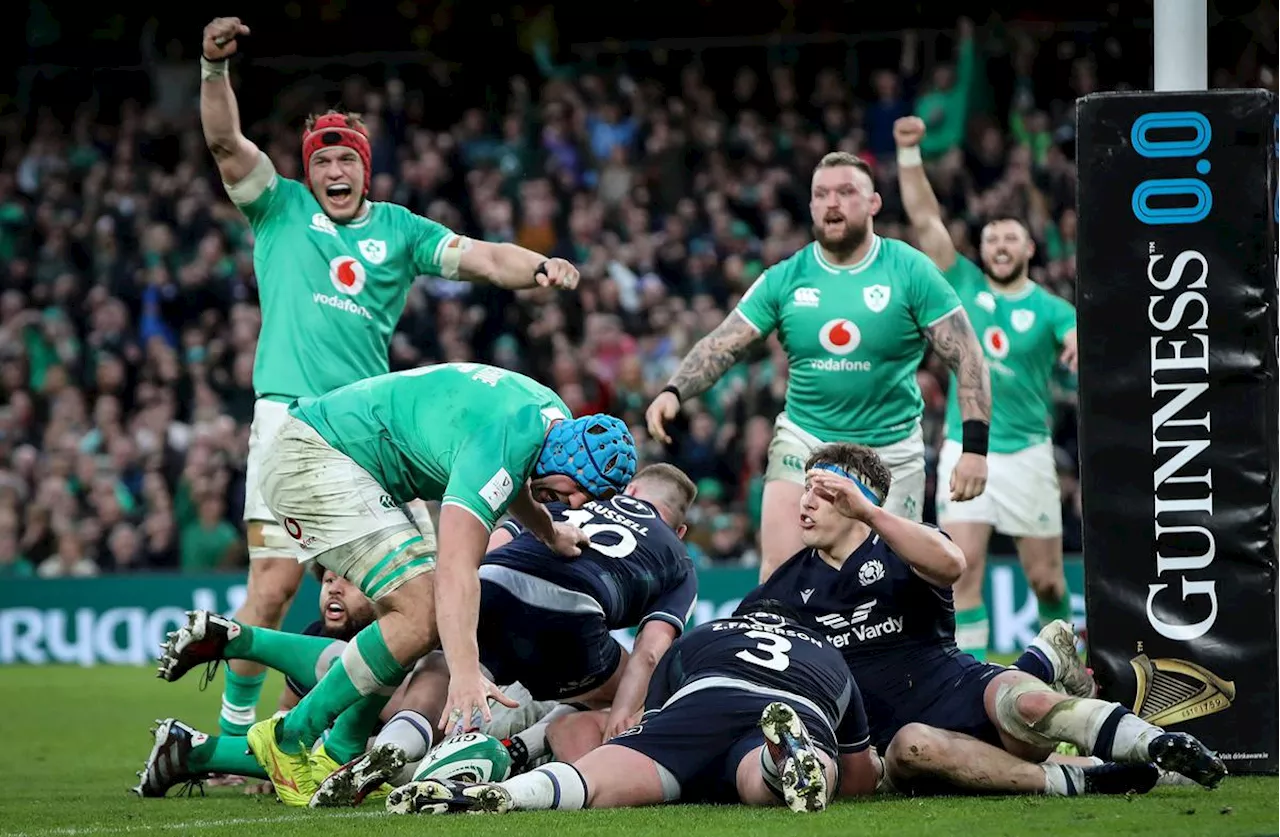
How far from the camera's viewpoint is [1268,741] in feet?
23.4

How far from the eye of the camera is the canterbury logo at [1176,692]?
7168 mm

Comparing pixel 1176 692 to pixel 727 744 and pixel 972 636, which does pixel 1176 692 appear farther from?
pixel 972 636

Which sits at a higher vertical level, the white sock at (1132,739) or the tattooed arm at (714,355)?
the tattooed arm at (714,355)

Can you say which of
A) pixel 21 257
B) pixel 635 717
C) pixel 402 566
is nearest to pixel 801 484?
pixel 635 717

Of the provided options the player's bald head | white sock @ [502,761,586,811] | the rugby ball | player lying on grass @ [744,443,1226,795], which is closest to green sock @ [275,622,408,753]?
the rugby ball

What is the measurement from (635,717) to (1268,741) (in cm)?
250

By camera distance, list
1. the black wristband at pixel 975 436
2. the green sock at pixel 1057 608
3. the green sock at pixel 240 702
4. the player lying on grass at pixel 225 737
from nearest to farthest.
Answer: the player lying on grass at pixel 225 737
the green sock at pixel 240 702
the black wristband at pixel 975 436
the green sock at pixel 1057 608

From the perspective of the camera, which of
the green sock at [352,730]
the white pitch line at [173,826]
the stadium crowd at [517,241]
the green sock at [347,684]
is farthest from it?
the stadium crowd at [517,241]

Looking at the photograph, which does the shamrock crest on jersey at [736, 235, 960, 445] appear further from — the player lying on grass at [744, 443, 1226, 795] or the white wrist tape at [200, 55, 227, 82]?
the white wrist tape at [200, 55, 227, 82]

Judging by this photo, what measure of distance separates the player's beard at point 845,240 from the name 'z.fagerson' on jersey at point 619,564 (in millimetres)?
1838

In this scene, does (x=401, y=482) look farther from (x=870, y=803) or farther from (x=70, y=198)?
(x=70, y=198)

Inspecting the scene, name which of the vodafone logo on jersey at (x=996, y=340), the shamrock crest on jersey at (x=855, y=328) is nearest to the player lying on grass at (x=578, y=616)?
the shamrock crest on jersey at (x=855, y=328)

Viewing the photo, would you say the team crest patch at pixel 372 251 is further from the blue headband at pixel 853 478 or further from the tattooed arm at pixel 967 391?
the blue headband at pixel 853 478

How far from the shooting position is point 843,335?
889cm
